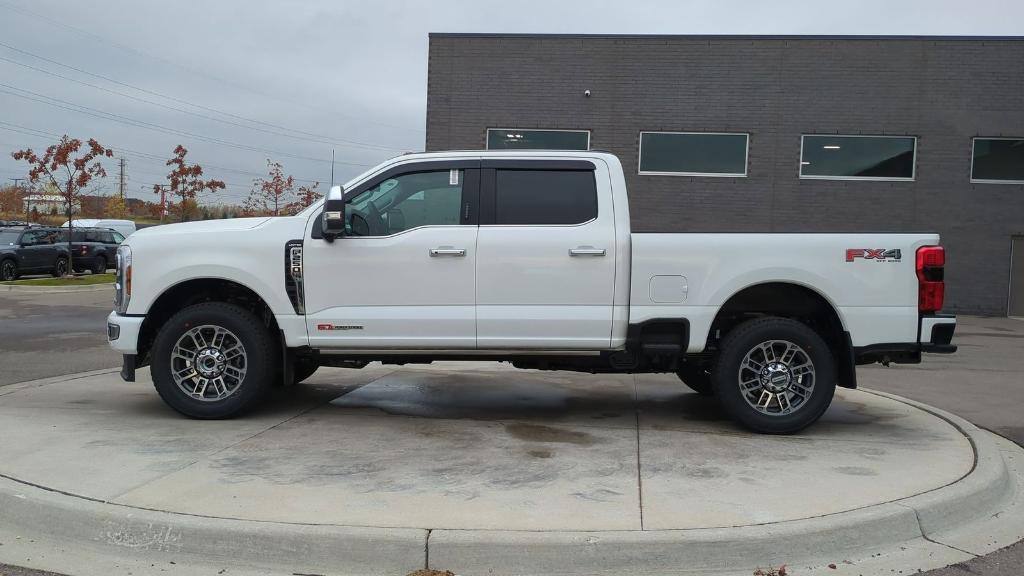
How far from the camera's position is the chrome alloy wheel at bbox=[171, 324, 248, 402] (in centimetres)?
639

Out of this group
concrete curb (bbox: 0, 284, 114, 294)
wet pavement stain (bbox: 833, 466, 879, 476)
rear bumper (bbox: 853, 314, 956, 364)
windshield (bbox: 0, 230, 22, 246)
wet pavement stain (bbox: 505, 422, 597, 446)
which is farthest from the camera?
windshield (bbox: 0, 230, 22, 246)

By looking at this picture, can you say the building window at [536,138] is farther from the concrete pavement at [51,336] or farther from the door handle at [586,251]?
the door handle at [586,251]

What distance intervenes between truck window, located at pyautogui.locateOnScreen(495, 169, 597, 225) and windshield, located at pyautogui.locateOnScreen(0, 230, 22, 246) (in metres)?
24.5

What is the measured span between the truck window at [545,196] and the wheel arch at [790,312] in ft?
4.33

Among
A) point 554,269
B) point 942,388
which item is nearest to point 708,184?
point 942,388

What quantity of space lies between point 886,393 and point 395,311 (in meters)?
5.48

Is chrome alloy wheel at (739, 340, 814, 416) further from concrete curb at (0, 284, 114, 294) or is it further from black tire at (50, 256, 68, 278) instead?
black tire at (50, 256, 68, 278)

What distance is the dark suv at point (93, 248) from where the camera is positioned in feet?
90.5

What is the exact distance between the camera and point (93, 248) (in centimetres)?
2789

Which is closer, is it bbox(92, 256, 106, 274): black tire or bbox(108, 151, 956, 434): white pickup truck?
bbox(108, 151, 956, 434): white pickup truck

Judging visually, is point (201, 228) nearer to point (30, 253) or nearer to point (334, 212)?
point (334, 212)

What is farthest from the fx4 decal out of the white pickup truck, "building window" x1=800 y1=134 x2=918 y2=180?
"building window" x1=800 y1=134 x2=918 y2=180

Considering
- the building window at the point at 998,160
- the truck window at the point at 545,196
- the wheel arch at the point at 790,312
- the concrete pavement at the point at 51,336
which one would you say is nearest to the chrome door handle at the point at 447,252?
the truck window at the point at 545,196

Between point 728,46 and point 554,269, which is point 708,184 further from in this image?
point 554,269
